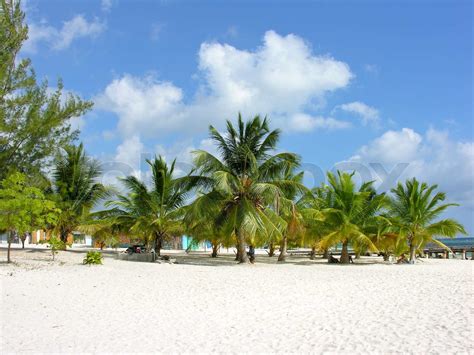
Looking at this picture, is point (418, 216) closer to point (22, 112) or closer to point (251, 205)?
point (251, 205)

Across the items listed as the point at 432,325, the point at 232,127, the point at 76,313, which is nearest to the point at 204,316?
the point at 76,313

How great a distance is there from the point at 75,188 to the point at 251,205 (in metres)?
10.8

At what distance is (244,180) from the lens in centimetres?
2014

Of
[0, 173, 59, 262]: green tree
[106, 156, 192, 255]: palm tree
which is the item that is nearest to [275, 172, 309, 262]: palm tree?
[106, 156, 192, 255]: palm tree

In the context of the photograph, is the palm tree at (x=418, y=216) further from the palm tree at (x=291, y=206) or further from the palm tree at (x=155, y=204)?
the palm tree at (x=155, y=204)

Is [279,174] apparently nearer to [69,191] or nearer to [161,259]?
[161,259]

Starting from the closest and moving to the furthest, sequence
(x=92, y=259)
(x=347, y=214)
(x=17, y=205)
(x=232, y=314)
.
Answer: (x=232, y=314)
(x=17, y=205)
(x=92, y=259)
(x=347, y=214)

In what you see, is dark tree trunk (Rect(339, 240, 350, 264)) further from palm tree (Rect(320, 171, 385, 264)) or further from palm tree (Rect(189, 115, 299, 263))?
palm tree (Rect(189, 115, 299, 263))

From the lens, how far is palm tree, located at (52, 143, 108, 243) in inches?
946

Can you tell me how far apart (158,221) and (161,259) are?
1.98 meters

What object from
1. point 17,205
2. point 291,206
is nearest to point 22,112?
point 17,205

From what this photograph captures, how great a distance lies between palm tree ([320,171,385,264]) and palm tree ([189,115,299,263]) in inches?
118

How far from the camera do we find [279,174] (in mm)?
20547

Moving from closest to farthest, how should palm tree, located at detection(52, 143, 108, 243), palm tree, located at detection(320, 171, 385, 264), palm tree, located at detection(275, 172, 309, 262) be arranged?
1. palm tree, located at detection(275, 172, 309, 262)
2. palm tree, located at detection(320, 171, 385, 264)
3. palm tree, located at detection(52, 143, 108, 243)
